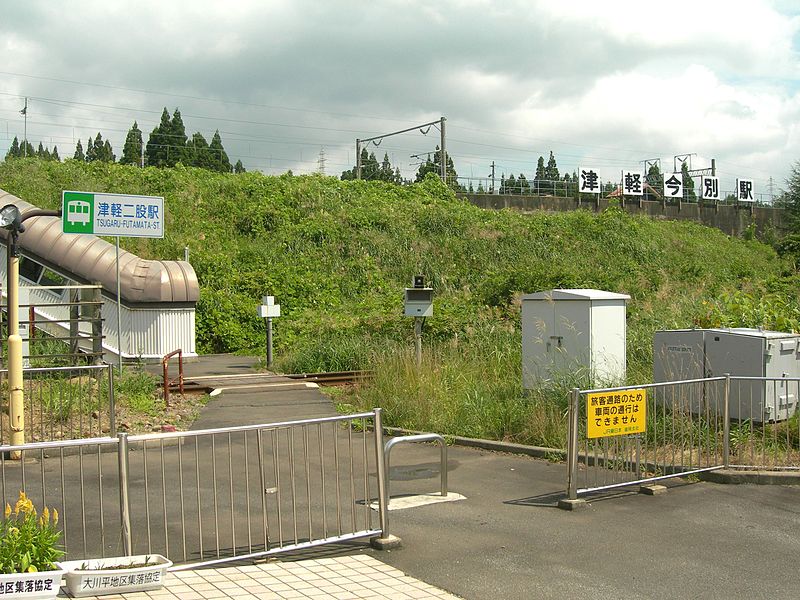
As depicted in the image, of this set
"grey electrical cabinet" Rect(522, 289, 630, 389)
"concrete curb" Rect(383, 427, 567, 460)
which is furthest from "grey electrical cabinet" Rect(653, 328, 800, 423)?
"concrete curb" Rect(383, 427, 567, 460)

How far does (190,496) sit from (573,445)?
4081 mm

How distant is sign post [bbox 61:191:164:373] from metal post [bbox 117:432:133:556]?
9.37m

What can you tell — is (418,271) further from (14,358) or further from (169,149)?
(169,149)

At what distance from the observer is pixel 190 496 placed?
892cm

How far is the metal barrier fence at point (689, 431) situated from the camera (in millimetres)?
9180

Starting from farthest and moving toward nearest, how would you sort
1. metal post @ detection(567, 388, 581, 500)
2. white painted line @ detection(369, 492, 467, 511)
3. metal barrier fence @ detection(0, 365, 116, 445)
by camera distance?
1. metal barrier fence @ detection(0, 365, 116, 445)
2. white painted line @ detection(369, 492, 467, 511)
3. metal post @ detection(567, 388, 581, 500)

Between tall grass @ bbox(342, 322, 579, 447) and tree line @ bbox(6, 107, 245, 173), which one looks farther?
tree line @ bbox(6, 107, 245, 173)

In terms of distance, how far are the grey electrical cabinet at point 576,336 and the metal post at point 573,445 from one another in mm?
4252

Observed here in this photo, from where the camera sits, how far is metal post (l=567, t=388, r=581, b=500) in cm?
847

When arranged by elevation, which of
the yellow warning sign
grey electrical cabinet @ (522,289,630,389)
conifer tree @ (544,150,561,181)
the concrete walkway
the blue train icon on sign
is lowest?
the concrete walkway

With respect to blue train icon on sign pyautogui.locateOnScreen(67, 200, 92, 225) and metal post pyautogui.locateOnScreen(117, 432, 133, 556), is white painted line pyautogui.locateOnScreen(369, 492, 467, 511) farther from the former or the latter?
blue train icon on sign pyautogui.locateOnScreen(67, 200, 92, 225)

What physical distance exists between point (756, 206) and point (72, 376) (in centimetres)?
5702

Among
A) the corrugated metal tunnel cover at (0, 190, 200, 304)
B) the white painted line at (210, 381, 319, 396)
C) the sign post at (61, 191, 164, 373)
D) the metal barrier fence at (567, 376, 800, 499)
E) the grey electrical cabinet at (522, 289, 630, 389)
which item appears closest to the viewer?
the metal barrier fence at (567, 376, 800, 499)

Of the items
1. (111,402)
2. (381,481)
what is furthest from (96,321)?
(381,481)
